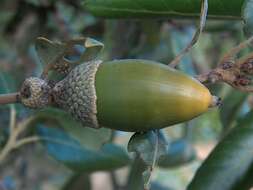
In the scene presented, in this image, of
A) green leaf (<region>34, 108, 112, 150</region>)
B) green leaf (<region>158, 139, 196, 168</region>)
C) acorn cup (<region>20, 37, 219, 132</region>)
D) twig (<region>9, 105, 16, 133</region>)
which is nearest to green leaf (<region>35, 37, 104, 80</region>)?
acorn cup (<region>20, 37, 219, 132</region>)

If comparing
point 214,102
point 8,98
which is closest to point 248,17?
point 214,102

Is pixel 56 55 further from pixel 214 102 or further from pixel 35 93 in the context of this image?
pixel 214 102

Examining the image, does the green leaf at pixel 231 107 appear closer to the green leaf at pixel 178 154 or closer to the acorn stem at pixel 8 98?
the green leaf at pixel 178 154

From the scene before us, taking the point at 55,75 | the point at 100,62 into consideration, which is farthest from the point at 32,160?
the point at 100,62

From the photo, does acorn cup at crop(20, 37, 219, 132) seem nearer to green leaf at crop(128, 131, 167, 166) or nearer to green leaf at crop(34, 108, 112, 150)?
green leaf at crop(128, 131, 167, 166)

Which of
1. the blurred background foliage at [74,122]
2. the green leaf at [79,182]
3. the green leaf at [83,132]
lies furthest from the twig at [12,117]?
the green leaf at [79,182]

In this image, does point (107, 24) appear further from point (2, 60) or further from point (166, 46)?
point (2, 60)
